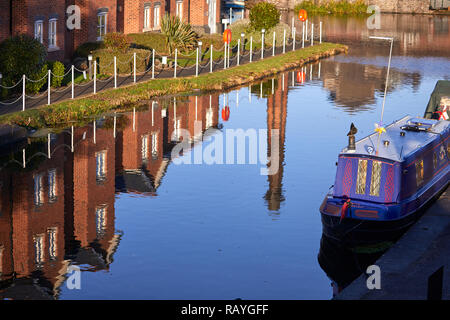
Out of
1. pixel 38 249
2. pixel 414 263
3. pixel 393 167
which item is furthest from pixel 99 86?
pixel 414 263

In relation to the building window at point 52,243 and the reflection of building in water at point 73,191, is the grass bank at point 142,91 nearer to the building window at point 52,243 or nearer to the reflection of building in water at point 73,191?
the reflection of building in water at point 73,191

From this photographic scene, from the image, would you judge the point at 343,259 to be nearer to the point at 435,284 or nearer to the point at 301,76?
the point at 435,284

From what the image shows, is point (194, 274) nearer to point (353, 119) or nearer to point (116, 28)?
point (353, 119)

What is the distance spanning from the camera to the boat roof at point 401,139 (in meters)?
24.7

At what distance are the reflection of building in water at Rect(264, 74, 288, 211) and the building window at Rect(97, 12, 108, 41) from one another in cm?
1003

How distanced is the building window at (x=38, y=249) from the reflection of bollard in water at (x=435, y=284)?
9388mm

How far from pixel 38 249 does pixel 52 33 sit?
83.6 feet

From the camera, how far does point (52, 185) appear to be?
28.2m

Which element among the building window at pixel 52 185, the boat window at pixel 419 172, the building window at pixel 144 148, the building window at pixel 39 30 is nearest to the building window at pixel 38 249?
the building window at pixel 52 185

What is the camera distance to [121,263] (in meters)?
21.6

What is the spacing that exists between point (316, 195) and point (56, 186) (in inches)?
314

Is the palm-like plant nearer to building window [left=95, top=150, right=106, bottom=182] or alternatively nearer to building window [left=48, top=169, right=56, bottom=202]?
building window [left=95, top=150, right=106, bottom=182]

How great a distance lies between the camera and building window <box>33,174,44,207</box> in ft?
86.4

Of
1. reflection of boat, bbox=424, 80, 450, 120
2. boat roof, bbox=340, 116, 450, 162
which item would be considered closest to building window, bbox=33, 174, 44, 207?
boat roof, bbox=340, 116, 450, 162
